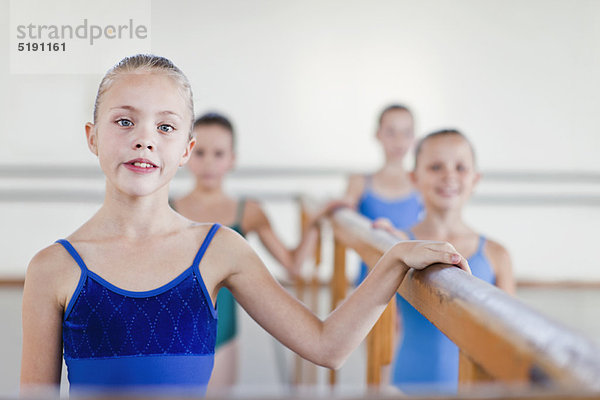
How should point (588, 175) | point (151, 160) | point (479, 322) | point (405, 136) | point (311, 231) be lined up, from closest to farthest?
point (479, 322), point (151, 160), point (311, 231), point (405, 136), point (588, 175)

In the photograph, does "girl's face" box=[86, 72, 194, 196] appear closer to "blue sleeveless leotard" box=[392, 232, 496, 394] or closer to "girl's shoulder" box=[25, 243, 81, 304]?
"girl's shoulder" box=[25, 243, 81, 304]

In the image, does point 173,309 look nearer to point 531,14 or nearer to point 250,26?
point 250,26

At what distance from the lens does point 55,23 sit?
104cm

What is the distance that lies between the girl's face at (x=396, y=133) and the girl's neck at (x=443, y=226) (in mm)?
819

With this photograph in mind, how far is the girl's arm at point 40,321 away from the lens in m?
0.76

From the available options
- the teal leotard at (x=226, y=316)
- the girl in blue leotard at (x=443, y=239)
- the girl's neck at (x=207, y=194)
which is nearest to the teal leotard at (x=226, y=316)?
the teal leotard at (x=226, y=316)

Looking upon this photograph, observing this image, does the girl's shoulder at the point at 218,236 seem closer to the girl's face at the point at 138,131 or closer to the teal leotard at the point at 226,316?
the girl's face at the point at 138,131

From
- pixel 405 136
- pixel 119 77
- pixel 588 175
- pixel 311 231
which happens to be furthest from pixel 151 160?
pixel 588 175

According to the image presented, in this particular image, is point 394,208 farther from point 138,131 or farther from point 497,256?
point 138,131

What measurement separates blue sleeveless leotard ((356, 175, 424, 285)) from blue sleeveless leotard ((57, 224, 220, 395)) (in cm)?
161

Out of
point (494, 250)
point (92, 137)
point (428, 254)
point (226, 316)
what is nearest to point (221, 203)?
point (226, 316)

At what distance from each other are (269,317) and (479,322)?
13.7 inches

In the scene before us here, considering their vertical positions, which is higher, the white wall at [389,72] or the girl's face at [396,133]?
the white wall at [389,72]

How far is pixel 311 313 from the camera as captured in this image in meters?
0.79
